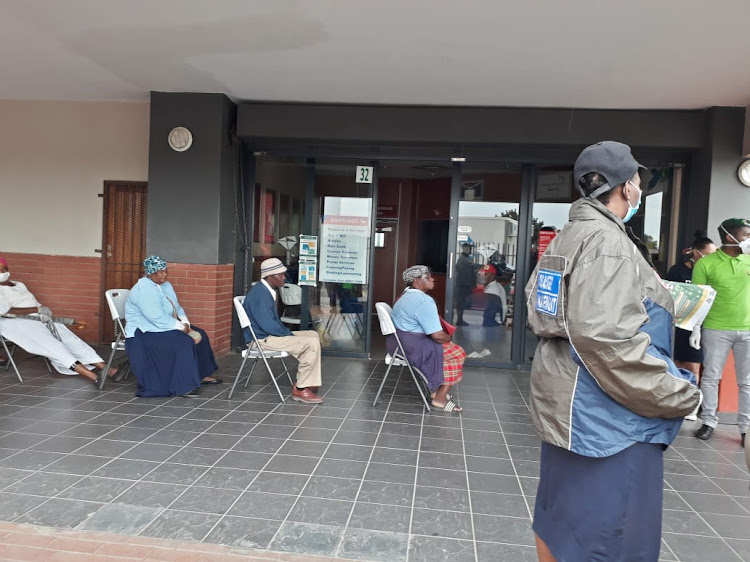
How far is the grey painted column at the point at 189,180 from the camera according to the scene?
6.18m

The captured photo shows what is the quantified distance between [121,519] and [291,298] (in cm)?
446

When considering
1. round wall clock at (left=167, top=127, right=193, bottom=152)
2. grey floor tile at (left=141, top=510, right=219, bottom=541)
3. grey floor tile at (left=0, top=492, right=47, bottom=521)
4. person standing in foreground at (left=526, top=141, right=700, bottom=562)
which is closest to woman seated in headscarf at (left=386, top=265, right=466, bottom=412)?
grey floor tile at (left=141, top=510, right=219, bottom=541)

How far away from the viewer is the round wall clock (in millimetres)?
6168

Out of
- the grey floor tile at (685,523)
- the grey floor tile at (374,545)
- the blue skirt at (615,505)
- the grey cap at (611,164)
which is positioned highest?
the grey cap at (611,164)

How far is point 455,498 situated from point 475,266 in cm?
395

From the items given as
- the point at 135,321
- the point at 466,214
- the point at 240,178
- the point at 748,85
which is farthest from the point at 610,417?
the point at 240,178

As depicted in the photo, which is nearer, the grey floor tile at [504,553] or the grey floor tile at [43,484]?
the grey floor tile at [504,553]

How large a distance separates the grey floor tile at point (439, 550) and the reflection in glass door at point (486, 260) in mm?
4245

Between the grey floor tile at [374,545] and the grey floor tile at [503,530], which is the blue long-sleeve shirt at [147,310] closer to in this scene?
the grey floor tile at [374,545]

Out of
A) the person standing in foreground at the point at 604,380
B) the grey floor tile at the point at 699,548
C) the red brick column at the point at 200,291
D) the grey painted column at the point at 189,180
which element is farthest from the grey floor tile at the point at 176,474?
the grey painted column at the point at 189,180

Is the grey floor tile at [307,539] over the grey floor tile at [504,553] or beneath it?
beneath

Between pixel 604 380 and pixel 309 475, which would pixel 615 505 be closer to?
pixel 604 380

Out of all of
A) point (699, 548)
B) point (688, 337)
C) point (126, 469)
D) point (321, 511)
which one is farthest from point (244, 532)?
point (688, 337)

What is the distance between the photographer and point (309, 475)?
11.0 feet
